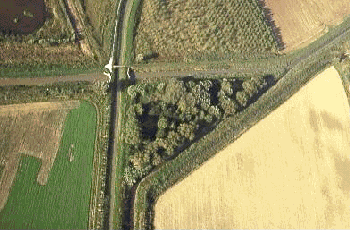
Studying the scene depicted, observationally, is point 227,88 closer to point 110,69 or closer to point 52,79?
point 110,69

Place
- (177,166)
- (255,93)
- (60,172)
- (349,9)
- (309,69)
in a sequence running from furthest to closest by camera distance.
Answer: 1. (349,9)
2. (309,69)
3. (255,93)
4. (177,166)
5. (60,172)

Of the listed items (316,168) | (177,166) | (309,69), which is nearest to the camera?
(177,166)

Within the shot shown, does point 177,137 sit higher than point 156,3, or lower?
lower

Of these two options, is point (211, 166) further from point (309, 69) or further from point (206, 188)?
point (309, 69)

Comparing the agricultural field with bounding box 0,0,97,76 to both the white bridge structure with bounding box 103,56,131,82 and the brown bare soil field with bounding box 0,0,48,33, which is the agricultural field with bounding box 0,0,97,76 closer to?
the brown bare soil field with bounding box 0,0,48,33

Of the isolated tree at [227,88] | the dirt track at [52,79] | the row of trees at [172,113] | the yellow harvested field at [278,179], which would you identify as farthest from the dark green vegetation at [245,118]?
the dirt track at [52,79]

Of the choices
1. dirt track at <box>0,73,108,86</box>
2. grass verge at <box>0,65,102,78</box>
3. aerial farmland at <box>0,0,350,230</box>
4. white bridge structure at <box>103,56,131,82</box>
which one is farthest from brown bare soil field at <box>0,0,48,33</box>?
white bridge structure at <box>103,56,131,82</box>

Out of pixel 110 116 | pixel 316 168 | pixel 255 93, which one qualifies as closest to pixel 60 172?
pixel 110 116
